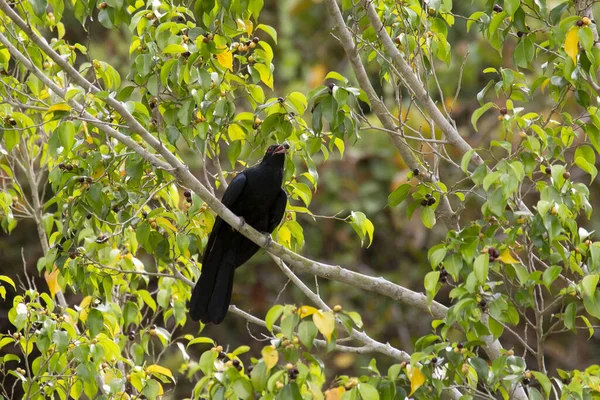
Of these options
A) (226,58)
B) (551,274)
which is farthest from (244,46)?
(551,274)

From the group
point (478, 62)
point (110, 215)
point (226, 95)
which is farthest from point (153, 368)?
point (478, 62)

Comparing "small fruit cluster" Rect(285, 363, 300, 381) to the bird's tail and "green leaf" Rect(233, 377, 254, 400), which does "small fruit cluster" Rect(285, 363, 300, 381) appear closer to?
"green leaf" Rect(233, 377, 254, 400)

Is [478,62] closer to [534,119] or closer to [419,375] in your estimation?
[534,119]

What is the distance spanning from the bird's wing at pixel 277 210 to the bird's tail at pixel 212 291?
0.34m

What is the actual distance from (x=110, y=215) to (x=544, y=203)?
204 centimetres

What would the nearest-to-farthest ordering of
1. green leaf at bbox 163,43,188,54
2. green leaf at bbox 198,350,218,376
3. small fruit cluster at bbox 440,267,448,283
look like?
green leaf at bbox 198,350,218,376
small fruit cluster at bbox 440,267,448,283
green leaf at bbox 163,43,188,54

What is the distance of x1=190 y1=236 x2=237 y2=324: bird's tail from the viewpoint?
179 inches

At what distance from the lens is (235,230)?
471 cm

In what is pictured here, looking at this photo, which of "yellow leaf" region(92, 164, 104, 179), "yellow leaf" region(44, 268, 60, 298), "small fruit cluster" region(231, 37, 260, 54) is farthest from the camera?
"yellow leaf" region(44, 268, 60, 298)

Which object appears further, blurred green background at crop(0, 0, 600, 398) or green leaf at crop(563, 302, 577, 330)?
blurred green background at crop(0, 0, 600, 398)

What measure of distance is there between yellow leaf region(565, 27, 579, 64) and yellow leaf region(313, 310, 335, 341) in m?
1.28

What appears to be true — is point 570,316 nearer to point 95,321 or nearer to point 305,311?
point 305,311

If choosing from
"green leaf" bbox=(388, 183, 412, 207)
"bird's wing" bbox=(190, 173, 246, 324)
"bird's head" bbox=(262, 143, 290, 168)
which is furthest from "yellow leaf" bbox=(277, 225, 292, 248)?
"green leaf" bbox=(388, 183, 412, 207)

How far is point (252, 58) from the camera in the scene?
3859mm
